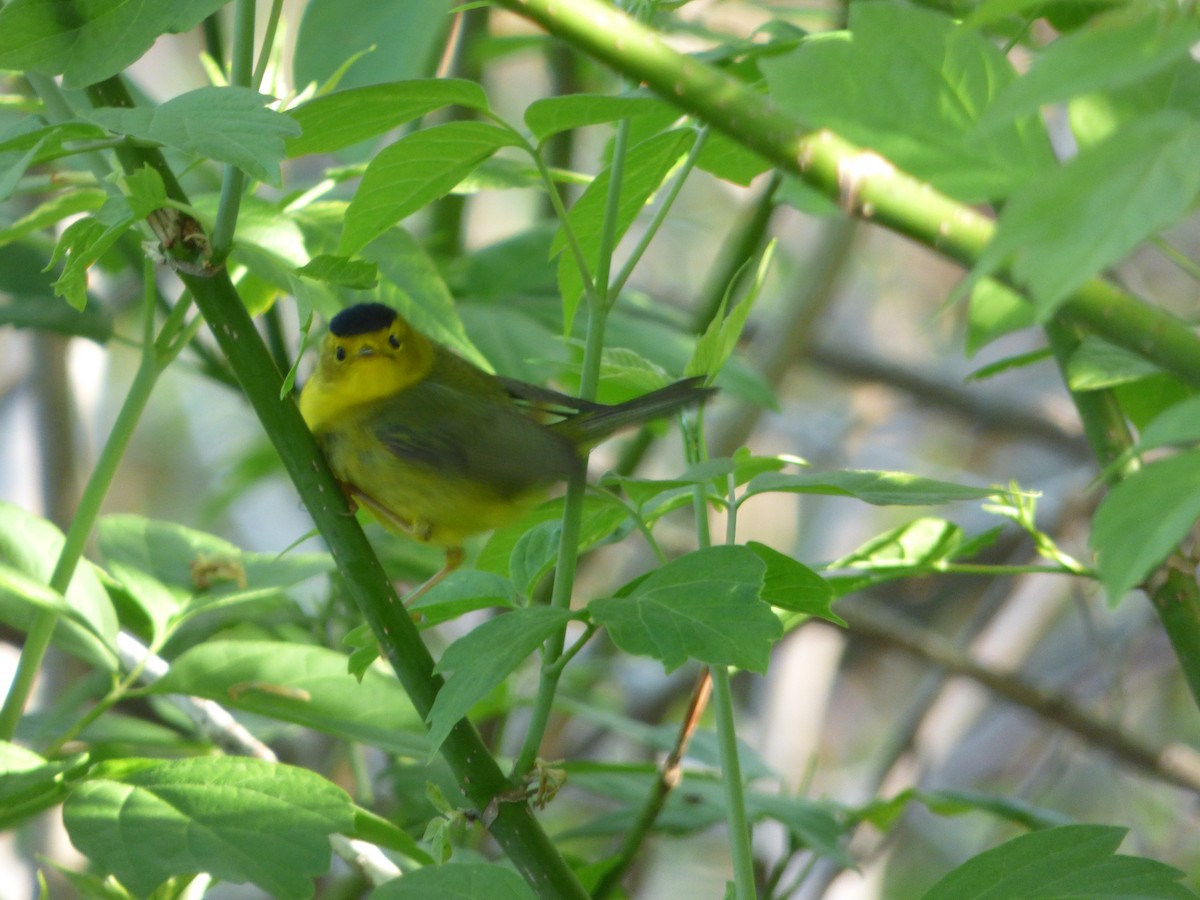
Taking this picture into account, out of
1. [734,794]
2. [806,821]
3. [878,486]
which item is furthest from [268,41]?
[806,821]

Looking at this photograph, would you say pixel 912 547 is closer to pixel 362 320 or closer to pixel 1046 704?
pixel 362 320

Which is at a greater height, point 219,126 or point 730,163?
point 219,126

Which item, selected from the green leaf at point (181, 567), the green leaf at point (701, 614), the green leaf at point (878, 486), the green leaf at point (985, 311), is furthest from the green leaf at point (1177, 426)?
the green leaf at point (181, 567)

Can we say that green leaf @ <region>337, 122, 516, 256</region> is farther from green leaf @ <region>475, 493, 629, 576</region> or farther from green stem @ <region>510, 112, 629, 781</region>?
green leaf @ <region>475, 493, 629, 576</region>

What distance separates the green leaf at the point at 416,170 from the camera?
1020 millimetres

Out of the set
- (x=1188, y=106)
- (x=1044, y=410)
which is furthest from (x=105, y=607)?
(x=1044, y=410)

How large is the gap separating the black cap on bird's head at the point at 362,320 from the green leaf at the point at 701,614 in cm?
143

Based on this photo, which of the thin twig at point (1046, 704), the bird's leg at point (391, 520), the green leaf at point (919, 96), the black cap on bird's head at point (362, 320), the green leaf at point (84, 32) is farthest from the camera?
the thin twig at point (1046, 704)

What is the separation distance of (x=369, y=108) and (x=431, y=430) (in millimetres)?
1060

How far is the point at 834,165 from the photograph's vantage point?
27.7 inches

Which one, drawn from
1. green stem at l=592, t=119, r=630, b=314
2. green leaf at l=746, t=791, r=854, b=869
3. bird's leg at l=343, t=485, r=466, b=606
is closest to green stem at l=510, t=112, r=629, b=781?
green stem at l=592, t=119, r=630, b=314

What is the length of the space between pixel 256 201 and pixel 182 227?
41 centimetres

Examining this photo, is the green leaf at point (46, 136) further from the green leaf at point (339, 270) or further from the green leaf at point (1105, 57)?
the green leaf at point (1105, 57)

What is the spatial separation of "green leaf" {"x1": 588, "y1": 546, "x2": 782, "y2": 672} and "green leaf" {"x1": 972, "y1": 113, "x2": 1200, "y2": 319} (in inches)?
15.8
